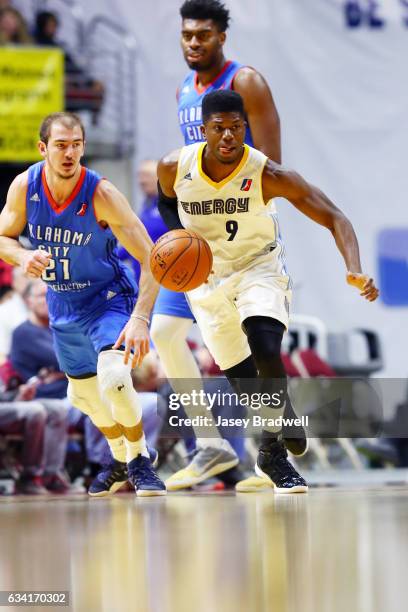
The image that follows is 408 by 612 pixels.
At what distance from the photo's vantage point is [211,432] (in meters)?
6.07

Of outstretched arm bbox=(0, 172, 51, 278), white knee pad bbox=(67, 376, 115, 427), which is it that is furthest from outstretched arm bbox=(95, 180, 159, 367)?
white knee pad bbox=(67, 376, 115, 427)

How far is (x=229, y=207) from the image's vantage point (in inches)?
210

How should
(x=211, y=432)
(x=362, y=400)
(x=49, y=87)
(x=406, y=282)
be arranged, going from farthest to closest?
(x=406, y=282) < (x=49, y=87) < (x=362, y=400) < (x=211, y=432)

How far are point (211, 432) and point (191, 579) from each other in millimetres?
3358

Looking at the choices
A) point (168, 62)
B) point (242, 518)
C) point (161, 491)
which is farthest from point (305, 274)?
point (242, 518)

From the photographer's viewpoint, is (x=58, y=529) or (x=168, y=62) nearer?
(x=58, y=529)

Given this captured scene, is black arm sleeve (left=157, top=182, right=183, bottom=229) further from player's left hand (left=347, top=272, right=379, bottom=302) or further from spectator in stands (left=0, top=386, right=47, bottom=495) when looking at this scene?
spectator in stands (left=0, top=386, right=47, bottom=495)

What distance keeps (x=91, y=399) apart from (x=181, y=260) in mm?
1139

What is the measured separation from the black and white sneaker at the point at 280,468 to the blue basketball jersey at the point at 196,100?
1.51m

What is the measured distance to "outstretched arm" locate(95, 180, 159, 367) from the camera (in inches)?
205

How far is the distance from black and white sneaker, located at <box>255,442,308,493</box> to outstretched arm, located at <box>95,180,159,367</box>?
2.40ft

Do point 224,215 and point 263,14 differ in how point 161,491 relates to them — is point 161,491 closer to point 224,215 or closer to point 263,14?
point 224,215

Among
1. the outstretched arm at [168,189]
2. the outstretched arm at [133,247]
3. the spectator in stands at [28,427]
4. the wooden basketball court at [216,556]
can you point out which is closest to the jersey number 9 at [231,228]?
the outstretched arm at [168,189]

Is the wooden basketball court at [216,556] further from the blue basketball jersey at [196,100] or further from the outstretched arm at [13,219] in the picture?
the blue basketball jersey at [196,100]
